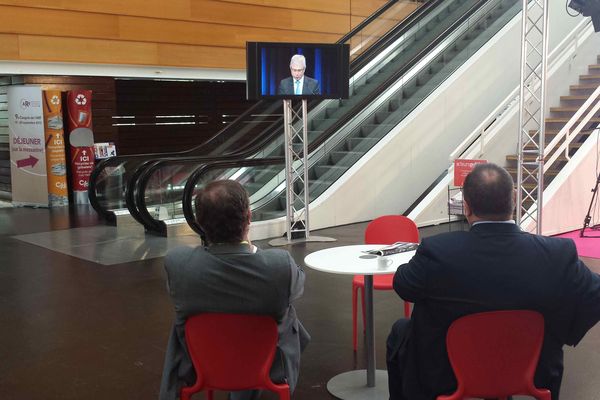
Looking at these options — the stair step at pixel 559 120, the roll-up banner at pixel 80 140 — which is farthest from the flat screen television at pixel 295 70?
the roll-up banner at pixel 80 140

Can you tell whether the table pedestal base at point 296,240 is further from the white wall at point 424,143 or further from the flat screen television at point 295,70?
the flat screen television at point 295,70

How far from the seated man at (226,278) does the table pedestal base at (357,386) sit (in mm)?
889

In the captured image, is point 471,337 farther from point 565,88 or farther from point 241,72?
point 241,72

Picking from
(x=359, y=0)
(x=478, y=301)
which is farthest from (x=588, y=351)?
(x=359, y=0)

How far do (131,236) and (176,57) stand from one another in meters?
4.33

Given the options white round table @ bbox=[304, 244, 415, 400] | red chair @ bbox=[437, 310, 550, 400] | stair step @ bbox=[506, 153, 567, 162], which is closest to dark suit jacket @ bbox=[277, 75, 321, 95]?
stair step @ bbox=[506, 153, 567, 162]

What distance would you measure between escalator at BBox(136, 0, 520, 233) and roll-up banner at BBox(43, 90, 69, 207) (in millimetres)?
3746

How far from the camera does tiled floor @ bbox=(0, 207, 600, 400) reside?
3.61m

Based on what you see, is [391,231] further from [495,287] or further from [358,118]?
[358,118]

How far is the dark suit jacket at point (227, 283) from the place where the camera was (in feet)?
8.06

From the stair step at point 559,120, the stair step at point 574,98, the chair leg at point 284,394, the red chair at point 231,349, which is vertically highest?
the stair step at point 574,98

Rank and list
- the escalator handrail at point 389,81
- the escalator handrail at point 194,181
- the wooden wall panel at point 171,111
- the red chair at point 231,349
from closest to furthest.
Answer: the red chair at point 231,349, the escalator handrail at point 194,181, the escalator handrail at point 389,81, the wooden wall panel at point 171,111

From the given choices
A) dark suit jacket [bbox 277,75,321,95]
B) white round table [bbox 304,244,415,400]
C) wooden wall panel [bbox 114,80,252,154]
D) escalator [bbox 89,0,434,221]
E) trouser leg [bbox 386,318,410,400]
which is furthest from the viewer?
wooden wall panel [bbox 114,80,252,154]

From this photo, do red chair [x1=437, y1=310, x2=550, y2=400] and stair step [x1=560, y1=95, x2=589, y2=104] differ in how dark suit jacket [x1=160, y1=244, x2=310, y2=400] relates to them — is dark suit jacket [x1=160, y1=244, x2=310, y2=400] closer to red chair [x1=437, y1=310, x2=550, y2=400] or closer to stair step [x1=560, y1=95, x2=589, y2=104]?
red chair [x1=437, y1=310, x2=550, y2=400]
